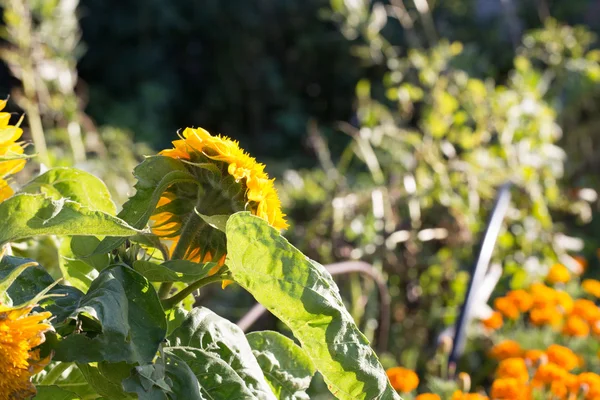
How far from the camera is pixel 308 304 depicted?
0.43 meters

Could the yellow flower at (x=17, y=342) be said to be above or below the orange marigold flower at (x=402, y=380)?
above

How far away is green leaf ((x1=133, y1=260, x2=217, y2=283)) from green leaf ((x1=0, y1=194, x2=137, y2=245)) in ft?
0.20

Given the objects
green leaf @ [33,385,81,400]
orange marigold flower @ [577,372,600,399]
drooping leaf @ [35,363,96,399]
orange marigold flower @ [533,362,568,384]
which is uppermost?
green leaf @ [33,385,81,400]

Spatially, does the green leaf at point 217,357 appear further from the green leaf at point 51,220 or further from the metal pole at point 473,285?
the metal pole at point 473,285

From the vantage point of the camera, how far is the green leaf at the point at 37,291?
0.43m

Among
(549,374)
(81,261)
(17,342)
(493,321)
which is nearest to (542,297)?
(493,321)

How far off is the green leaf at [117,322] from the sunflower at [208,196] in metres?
0.06

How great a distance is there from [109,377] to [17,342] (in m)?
0.07

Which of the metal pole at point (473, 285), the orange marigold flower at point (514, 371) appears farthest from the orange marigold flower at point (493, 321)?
the orange marigold flower at point (514, 371)

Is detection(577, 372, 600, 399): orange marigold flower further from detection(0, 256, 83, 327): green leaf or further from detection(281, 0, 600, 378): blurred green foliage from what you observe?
detection(0, 256, 83, 327): green leaf

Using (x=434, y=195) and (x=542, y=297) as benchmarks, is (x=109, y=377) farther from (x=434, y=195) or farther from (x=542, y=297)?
(x=434, y=195)

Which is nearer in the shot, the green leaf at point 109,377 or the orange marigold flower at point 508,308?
the green leaf at point 109,377

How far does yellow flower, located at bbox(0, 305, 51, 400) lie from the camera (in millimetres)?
391

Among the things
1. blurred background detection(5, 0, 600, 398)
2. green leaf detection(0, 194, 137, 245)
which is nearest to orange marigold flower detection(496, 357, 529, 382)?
blurred background detection(5, 0, 600, 398)
